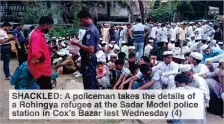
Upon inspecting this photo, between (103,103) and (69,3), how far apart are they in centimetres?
1219

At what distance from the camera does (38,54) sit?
446cm

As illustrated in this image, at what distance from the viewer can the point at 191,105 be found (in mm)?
4148

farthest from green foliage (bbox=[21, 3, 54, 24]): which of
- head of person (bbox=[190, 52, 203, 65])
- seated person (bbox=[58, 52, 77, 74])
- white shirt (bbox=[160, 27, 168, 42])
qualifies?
head of person (bbox=[190, 52, 203, 65])

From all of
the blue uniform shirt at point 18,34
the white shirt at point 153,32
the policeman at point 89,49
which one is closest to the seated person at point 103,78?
the policeman at point 89,49

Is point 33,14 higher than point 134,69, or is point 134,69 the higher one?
point 33,14

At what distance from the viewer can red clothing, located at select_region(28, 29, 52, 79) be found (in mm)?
4480

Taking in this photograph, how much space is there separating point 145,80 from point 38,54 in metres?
1.81

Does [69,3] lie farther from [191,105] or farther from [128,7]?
[191,105]

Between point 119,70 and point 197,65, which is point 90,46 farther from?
point 197,65

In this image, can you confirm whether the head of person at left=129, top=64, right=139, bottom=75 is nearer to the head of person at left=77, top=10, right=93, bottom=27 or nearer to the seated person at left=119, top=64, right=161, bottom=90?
the seated person at left=119, top=64, right=161, bottom=90

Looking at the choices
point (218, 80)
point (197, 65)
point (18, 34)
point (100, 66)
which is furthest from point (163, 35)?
point (218, 80)

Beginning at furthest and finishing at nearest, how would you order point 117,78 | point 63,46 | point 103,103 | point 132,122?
point 63,46
point 117,78
point 103,103
point 132,122

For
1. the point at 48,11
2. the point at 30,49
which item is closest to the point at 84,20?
the point at 30,49

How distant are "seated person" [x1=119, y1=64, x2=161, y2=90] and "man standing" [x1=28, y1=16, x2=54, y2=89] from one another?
1434mm
